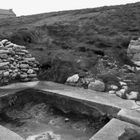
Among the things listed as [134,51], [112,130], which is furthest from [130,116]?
[134,51]

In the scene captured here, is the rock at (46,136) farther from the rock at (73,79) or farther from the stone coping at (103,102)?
the rock at (73,79)

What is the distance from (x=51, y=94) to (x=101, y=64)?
1.53 meters

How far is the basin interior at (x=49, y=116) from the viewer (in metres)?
2.93

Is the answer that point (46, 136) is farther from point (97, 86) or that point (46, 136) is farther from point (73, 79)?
point (73, 79)

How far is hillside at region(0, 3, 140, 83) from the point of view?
452 centimetres

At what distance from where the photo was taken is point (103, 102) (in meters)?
2.89

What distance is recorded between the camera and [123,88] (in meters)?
3.40

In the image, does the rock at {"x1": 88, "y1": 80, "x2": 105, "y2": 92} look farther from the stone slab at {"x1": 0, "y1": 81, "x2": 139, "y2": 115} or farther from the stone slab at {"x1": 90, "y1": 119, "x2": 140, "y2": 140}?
the stone slab at {"x1": 90, "y1": 119, "x2": 140, "y2": 140}

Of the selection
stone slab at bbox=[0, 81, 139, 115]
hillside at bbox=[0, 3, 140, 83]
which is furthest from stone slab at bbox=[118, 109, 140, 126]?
hillside at bbox=[0, 3, 140, 83]

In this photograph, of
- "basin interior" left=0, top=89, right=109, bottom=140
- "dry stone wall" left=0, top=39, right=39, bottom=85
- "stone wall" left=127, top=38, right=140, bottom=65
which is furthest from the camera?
"stone wall" left=127, top=38, right=140, bottom=65

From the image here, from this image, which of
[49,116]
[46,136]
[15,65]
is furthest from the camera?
[15,65]

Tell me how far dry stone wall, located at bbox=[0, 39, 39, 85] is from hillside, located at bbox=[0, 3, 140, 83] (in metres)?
0.27

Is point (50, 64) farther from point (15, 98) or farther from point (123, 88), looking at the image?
point (123, 88)

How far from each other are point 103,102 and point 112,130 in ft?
2.38
